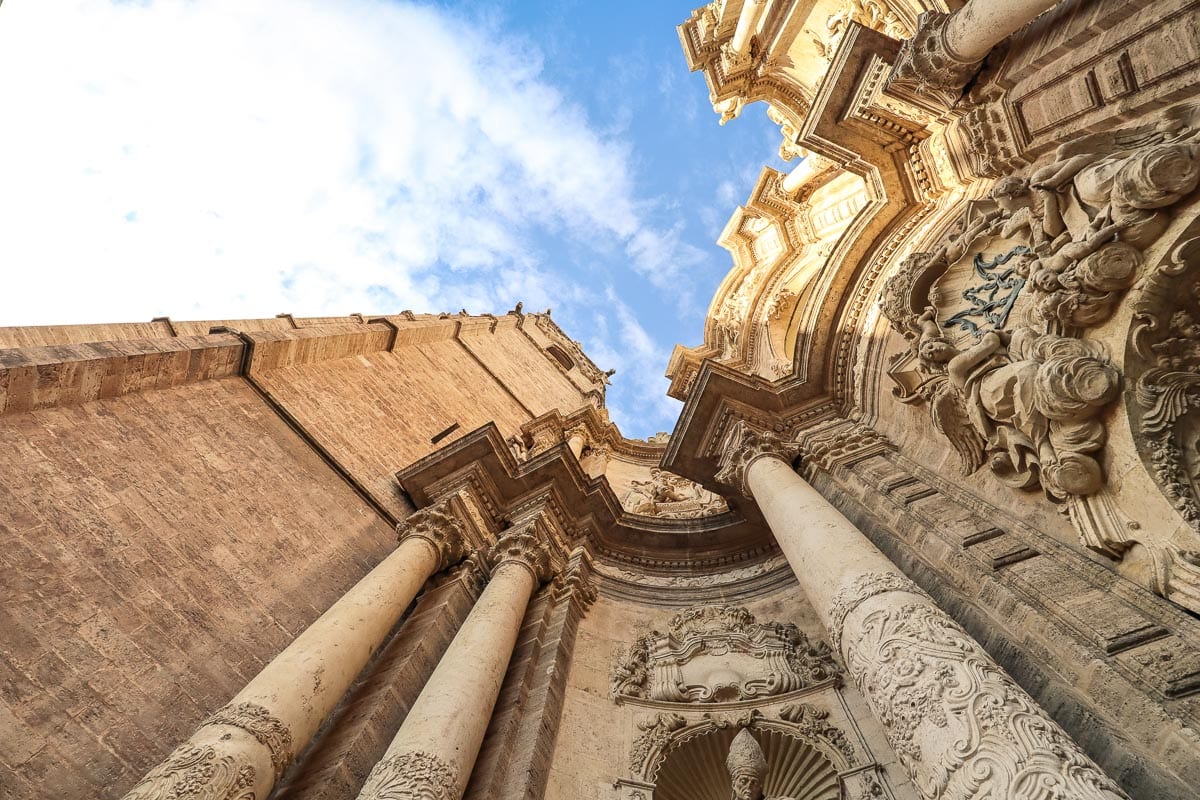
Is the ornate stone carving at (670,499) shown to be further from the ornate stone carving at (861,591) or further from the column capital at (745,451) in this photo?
the ornate stone carving at (861,591)

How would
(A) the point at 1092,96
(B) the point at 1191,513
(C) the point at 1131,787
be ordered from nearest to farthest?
(C) the point at 1131,787 < (B) the point at 1191,513 < (A) the point at 1092,96

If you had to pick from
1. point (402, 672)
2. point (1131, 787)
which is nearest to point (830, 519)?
point (1131, 787)

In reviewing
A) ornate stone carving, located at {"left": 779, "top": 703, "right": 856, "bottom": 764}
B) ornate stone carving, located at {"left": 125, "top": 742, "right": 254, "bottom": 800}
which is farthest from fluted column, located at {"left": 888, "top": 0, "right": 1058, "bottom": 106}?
ornate stone carving, located at {"left": 125, "top": 742, "right": 254, "bottom": 800}

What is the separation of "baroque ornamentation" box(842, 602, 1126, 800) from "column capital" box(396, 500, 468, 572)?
17.4 ft

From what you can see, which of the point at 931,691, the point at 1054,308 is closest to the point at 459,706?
the point at 931,691

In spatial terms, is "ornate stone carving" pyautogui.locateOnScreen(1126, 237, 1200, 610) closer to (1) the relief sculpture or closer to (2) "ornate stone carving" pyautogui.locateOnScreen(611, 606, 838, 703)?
(1) the relief sculpture

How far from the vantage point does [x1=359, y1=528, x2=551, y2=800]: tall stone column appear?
16.4 feet

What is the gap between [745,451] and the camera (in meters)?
9.59

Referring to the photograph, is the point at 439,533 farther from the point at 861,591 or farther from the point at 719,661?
the point at 861,591

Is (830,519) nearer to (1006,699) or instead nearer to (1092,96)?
(1006,699)

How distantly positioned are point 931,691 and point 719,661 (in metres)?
4.21

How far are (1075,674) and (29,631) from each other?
7.64 m

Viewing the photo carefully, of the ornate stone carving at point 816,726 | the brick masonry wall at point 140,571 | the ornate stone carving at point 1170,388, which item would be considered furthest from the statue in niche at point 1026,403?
the brick masonry wall at point 140,571

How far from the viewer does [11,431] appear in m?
6.75
